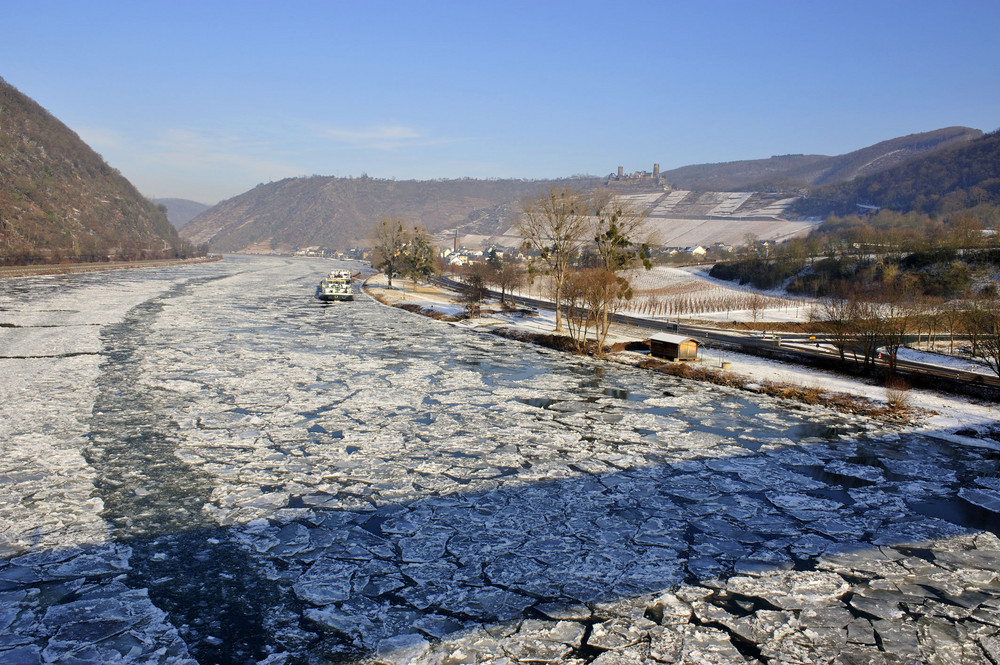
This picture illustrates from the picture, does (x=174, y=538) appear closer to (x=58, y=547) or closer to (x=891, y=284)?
(x=58, y=547)

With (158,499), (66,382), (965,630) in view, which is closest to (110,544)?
(158,499)

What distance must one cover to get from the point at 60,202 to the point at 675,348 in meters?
122

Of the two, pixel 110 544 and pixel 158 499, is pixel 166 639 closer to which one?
pixel 110 544

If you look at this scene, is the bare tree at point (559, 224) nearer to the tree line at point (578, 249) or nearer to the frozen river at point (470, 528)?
the tree line at point (578, 249)

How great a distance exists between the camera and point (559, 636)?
21.8 feet

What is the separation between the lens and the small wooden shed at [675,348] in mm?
25231

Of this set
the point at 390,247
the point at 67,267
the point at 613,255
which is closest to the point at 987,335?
the point at 613,255

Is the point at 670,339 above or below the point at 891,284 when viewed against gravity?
below

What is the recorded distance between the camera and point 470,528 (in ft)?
30.2

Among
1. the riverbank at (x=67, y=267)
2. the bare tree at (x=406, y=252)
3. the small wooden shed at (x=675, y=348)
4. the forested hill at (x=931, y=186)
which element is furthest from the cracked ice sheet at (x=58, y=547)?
the forested hill at (x=931, y=186)

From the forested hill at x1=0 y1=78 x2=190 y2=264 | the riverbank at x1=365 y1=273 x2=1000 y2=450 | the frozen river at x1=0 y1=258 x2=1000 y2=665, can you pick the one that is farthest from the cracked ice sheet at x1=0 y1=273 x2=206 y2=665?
the forested hill at x1=0 y1=78 x2=190 y2=264

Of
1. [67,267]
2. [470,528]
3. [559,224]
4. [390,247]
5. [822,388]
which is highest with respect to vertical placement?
[559,224]

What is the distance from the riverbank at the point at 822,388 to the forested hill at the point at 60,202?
234 feet

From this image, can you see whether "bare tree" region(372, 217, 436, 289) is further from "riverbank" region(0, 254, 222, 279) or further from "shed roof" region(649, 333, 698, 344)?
"shed roof" region(649, 333, 698, 344)
